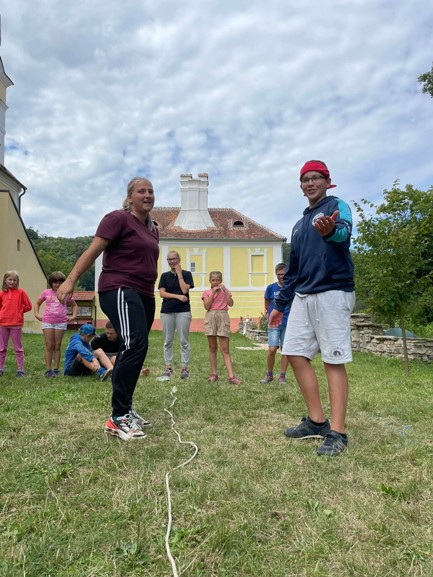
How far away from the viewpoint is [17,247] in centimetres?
2075

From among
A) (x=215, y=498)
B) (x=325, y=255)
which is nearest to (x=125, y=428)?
(x=215, y=498)

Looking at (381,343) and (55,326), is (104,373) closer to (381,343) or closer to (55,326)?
(55,326)

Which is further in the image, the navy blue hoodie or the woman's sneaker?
the woman's sneaker

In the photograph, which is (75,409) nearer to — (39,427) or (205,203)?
(39,427)

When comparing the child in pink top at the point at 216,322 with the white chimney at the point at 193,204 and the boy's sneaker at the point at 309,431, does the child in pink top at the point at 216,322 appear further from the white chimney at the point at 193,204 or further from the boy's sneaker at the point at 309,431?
the white chimney at the point at 193,204

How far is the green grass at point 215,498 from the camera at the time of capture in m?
1.66

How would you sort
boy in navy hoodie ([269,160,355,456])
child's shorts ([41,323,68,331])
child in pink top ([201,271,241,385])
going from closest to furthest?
boy in navy hoodie ([269,160,355,456]), child in pink top ([201,271,241,385]), child's shorts ([41,323,68,331])

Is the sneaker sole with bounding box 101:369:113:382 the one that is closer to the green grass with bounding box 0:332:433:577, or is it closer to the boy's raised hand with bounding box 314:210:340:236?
the green grass with bounding box 0:332:433:577

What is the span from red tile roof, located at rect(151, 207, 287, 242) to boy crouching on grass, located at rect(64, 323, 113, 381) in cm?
2511

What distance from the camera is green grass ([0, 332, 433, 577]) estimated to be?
1.66 metres

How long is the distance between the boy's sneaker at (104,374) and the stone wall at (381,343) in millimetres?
7632

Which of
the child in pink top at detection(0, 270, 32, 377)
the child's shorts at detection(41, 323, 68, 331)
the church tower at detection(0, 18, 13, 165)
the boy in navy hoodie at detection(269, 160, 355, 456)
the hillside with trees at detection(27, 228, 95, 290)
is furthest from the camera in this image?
the hillside with trees at detection(27, 228, 95, 290)

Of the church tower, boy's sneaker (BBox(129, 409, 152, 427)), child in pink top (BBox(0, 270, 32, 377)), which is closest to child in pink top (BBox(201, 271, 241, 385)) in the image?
boy's sneaker (BBox(129, 409, 152, 427))

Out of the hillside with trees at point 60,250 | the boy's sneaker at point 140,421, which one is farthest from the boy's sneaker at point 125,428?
the hillside with trees at point 60,250
